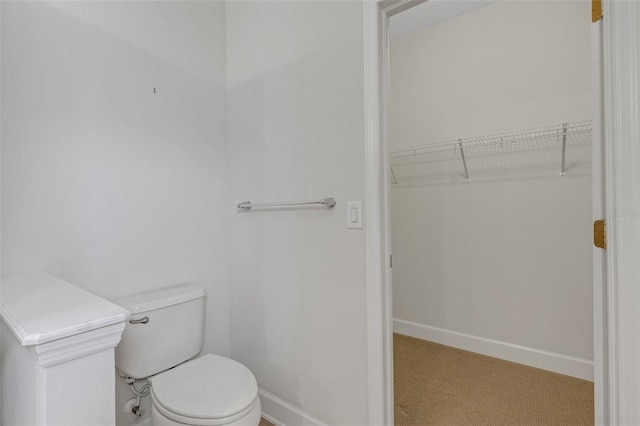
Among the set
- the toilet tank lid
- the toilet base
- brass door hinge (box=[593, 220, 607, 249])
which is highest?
brass door hinge (box=[593, 220, 607, 249])

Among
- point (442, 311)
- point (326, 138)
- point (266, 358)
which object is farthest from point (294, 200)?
point (442, 311)

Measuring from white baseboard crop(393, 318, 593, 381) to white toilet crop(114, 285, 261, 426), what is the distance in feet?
5.97

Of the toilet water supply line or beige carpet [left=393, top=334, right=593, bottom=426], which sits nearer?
the toilet water supply line

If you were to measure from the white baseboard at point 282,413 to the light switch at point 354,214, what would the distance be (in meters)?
0.96

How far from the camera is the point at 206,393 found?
1.20 m

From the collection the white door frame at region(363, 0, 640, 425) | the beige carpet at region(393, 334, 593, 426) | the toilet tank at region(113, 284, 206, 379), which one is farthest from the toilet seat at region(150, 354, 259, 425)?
the white door frame at region(363, 0, 640, 425)

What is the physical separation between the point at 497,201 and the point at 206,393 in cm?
221

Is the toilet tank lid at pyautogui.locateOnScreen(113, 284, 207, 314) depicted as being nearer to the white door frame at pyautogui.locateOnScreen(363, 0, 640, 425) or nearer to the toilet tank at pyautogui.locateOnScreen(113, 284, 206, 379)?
the toilet tank at pyautogui.locateOnScreen(113, 284, 206, 379)

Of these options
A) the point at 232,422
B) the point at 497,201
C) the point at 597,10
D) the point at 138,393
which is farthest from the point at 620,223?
the point at 138,393

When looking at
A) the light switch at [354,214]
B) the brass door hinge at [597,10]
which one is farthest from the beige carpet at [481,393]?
the brass door hinge at [597,10]

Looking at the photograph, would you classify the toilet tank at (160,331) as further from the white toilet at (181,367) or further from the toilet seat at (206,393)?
the toilet seat at (206,393)

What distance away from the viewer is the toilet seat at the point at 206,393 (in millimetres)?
1094

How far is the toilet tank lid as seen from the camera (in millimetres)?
1388

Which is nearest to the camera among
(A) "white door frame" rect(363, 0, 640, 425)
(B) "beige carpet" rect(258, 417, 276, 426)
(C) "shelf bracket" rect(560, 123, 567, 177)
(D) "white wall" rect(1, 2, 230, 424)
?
(A) "white door frame" rect(363, 0, 640, 425)
